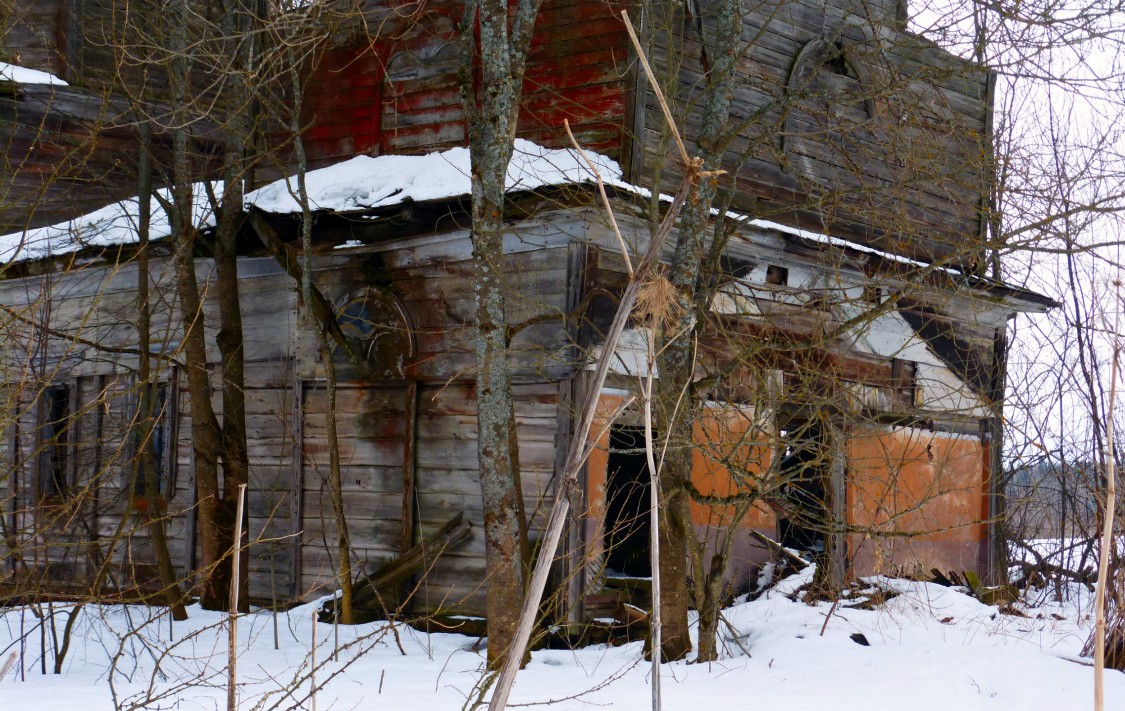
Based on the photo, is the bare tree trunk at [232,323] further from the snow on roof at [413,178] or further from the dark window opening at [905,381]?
the dark window opening at [905,381]

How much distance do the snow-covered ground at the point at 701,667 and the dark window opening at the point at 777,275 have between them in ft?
8.47

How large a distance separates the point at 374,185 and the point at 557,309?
85.8 inches

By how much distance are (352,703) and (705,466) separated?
162 inches

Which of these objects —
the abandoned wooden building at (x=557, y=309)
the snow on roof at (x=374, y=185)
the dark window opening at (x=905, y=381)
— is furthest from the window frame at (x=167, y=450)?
the dark window opening at (x=905, y=381)

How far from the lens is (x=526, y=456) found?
8.29 meters

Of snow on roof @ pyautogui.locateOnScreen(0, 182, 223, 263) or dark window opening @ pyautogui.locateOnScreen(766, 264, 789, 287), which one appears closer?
snow on roof @ pyautogui.locateOnScreen(0, 182, 223, 263)

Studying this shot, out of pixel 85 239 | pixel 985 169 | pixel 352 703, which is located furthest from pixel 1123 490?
pixel 85 239

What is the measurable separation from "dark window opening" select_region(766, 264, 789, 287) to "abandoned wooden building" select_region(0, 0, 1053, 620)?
1.0 inches

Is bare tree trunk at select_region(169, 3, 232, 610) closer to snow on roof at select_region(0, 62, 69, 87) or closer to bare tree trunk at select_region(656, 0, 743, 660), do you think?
snow on roof at select_region(0, 62, 69, 87)

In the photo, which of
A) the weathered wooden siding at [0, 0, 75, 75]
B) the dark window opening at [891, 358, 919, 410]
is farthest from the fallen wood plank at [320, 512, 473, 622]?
the weathered wooden siding at [0, 0, 75, 75]

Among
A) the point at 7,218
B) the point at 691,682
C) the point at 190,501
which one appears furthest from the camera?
the point at 7,218

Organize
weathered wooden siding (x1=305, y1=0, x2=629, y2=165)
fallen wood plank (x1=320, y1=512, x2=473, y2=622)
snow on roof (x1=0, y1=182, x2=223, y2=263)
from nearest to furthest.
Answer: fallen wood plank (x1=320, y1=512, x2=473, y2=622), weathered wooden siding (x1=305, y1=0, x2=629, y2=165), snow on roof (x1=0, y1=182, x2=223, y2=263)

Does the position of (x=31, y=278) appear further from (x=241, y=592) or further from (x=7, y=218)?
(x=241, y=592)

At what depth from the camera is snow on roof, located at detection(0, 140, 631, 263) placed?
26.6 ft
